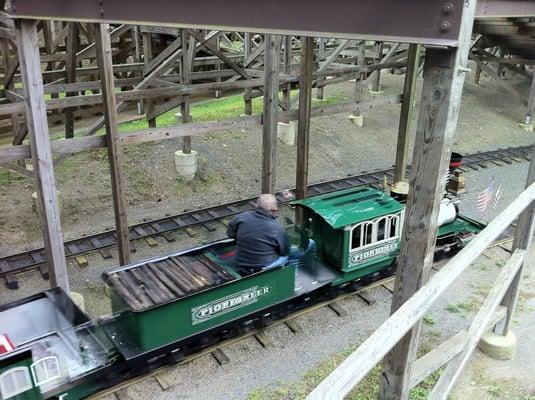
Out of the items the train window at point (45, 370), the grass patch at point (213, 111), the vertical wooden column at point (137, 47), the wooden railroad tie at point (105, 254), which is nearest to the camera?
the train window at point (45, 370)

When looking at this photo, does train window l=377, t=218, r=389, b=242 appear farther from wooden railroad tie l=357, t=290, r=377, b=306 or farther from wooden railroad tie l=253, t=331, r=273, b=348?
wooden railroad tie l=253, t=331, r=273, b=348

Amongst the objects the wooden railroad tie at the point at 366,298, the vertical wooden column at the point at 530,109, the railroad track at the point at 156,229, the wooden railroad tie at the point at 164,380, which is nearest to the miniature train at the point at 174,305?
the wooden railroad tie at the point at 164,380

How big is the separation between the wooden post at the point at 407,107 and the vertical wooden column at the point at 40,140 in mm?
6347

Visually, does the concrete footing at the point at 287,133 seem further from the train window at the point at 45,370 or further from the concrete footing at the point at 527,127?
the train window at the point at 45,370

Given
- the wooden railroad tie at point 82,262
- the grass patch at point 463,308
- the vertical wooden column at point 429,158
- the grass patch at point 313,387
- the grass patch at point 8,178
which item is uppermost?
the vertical wooden column at point 429,158

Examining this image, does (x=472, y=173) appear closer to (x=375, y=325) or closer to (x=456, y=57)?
(x=375, y=325)

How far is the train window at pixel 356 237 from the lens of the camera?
270 inches

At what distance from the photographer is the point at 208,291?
5734 mm

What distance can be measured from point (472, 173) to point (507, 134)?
474 centimetres

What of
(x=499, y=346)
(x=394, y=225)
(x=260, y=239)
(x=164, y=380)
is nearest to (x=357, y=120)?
(x=394, y=225)

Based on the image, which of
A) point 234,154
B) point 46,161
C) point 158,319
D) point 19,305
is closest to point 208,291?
point 158,319

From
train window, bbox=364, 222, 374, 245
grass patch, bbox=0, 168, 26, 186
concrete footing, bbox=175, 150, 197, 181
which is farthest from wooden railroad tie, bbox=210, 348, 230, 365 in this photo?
grass patch, bbox=0, 168, 26, 186

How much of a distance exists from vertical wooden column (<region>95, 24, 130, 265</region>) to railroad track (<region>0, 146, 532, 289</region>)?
1.54 meters

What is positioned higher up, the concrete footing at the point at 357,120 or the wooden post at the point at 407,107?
the wooden post at the point at 407,107
